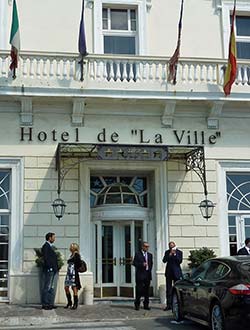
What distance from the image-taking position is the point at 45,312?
14578 millimetres

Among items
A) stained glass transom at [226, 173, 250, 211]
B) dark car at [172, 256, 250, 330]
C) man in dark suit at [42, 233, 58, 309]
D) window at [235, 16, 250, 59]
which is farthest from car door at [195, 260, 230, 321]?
window at [235, 16, 250, 59]

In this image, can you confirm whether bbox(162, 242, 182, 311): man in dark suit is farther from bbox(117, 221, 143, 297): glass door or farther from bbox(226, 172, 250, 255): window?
bbox(226, 172, 250, 255): window

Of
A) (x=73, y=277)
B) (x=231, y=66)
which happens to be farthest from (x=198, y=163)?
(x=73, y=277)

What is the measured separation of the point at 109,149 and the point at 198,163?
115 inches

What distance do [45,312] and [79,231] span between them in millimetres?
3261

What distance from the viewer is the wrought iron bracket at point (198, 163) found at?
1700cm

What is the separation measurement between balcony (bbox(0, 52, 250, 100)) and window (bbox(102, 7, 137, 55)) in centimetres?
162

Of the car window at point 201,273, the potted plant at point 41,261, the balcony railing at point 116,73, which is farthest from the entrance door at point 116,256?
the car window at point 201,273

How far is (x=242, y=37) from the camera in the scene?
65.9 ft

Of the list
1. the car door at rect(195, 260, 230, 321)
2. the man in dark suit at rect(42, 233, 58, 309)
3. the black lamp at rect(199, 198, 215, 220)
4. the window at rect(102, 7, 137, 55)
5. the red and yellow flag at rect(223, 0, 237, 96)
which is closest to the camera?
the car door at rect(195, 260, 230, 321)

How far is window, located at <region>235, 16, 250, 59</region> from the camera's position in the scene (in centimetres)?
2002

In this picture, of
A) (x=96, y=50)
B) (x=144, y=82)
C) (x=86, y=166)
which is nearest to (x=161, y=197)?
(x=86, y=166)

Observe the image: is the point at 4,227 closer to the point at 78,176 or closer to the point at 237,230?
the point at 78,176

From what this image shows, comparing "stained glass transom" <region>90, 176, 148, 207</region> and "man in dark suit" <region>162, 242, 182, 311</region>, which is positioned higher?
"stained glass transom" <region>90, 176, 148, 207</region>
